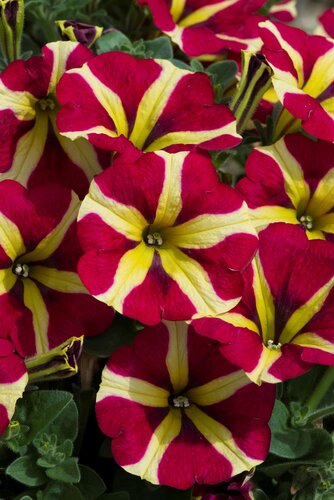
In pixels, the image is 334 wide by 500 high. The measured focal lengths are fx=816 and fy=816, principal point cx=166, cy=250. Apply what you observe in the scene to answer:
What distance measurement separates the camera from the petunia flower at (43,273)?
3.02ft

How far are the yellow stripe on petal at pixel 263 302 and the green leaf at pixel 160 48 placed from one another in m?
0.41

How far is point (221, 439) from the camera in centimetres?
93

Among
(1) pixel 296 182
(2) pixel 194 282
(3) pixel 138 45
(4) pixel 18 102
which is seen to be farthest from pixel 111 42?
(2) pixel 194 282

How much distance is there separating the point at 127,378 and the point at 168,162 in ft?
0.81

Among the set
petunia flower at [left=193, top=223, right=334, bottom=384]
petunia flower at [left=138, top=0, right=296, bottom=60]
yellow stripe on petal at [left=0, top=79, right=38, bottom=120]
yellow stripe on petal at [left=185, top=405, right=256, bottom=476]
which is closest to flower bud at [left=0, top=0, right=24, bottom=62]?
yellow stripe on petal at [left=0, top=79, right=38, bottom=120]

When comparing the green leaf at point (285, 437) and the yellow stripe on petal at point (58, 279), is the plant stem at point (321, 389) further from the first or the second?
the yellow stripe on petal at point (58, 279)

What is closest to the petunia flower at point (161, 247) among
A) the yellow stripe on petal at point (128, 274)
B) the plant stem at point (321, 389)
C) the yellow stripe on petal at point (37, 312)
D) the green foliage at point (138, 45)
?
the yellow stripe on petal at point (128, 274)

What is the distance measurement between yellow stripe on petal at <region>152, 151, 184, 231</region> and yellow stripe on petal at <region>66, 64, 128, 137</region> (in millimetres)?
113

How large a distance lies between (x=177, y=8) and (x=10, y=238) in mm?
517

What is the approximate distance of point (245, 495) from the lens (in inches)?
36.4

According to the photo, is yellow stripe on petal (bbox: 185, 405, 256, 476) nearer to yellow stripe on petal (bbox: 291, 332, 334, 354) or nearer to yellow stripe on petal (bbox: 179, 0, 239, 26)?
yellow stripe on petal (bbox: 291, 332, 334, 354)

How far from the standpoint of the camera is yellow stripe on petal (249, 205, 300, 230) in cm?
99

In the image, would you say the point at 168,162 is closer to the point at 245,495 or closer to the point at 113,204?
the point at 113,204

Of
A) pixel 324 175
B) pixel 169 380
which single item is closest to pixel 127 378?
pixel 169 380
